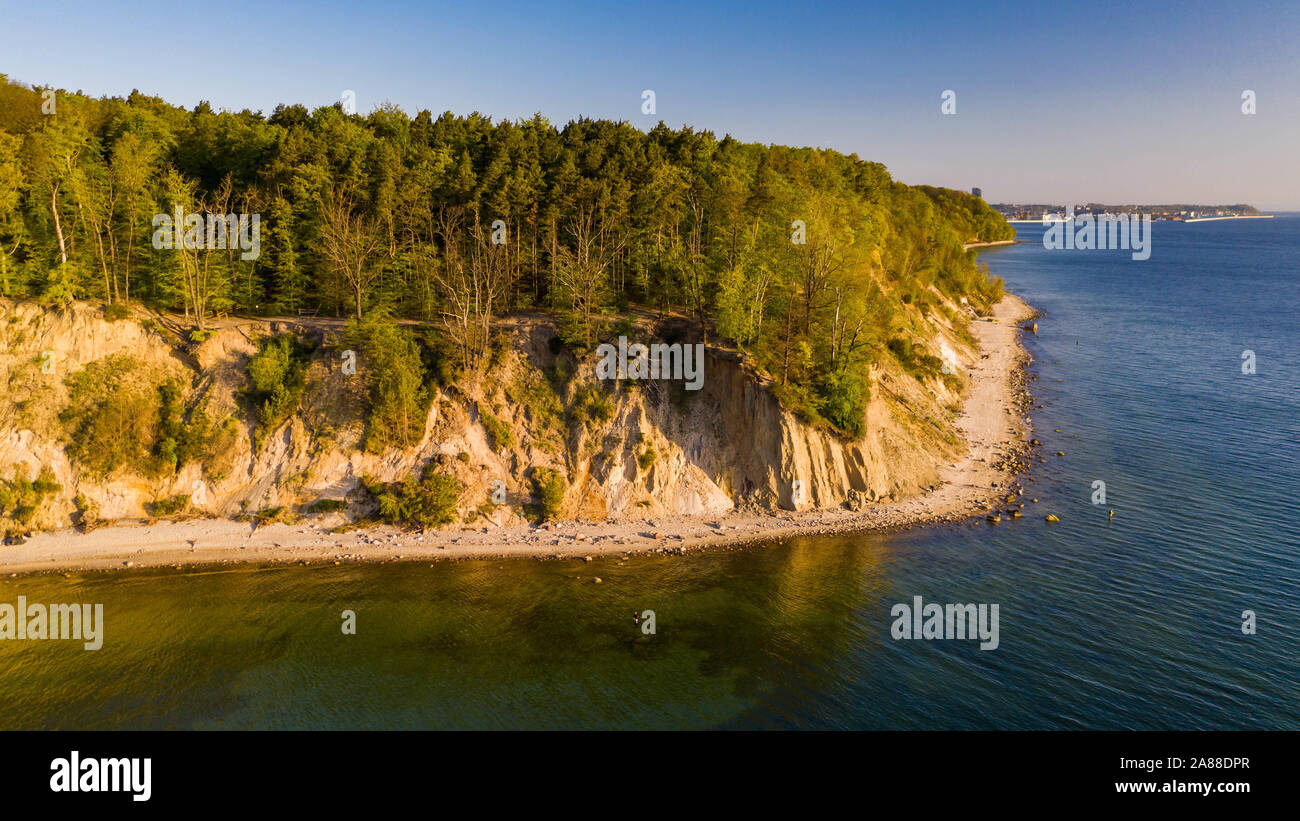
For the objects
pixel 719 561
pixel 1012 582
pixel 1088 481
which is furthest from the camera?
pixel 1088 481

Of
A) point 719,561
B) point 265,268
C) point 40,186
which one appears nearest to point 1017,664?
point 719,561

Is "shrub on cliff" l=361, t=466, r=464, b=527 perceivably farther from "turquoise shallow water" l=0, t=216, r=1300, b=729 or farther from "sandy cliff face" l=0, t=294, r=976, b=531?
"turquoise shallow water" l=0, t=216, r=1300, b=729

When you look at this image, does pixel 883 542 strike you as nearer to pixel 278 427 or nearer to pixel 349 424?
pixel 349 424

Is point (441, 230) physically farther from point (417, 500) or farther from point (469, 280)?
point (417, 500)

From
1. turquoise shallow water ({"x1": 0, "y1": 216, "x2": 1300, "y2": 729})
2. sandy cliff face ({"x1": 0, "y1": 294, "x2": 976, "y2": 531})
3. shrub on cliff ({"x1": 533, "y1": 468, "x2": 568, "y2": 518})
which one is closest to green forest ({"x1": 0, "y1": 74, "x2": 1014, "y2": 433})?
sandy cliff face ({"x1": 0, "y1": 294, "x2": 976, "y2": 531})

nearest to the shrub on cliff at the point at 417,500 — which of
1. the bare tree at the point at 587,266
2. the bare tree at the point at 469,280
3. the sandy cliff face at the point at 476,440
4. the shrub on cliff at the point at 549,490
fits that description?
the sandy cliff face at the point at 476,440

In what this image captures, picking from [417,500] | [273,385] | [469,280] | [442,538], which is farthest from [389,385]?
[469,280]
